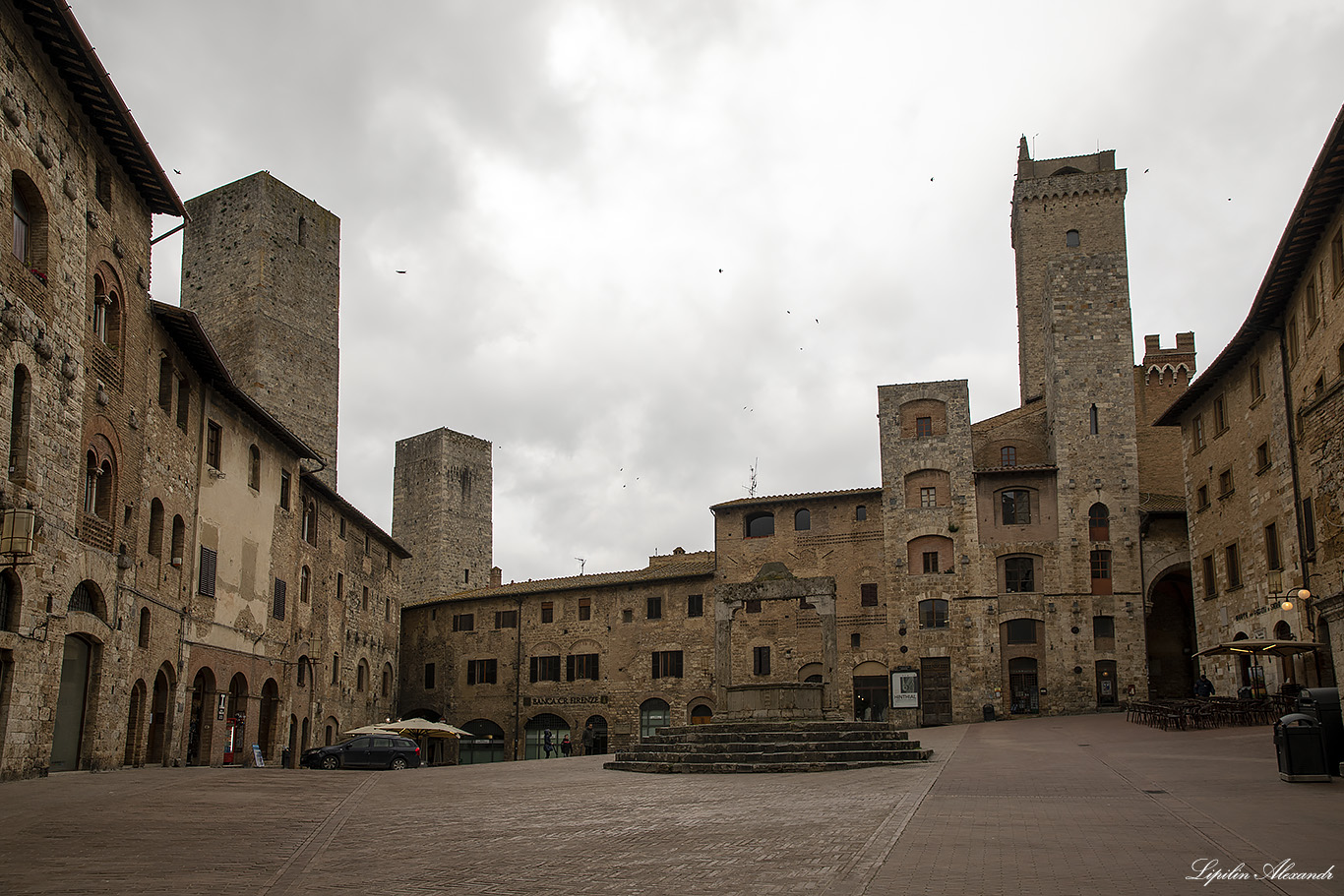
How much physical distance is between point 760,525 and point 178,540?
2547cm

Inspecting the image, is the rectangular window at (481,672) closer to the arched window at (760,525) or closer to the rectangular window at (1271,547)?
the arched window at (760,525)

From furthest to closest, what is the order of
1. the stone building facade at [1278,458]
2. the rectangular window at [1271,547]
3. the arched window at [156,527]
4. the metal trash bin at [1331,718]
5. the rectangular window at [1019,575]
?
the rectangular window at [1019,575]
the rectangular window at [1271,547]
the arched window at [156,527]
the stone building facade at [1278,458]
the metal trash bin at [1331,718]

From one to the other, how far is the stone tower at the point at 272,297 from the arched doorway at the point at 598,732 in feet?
48.1

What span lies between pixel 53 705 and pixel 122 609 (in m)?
3.69

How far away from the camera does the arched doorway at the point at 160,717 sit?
2439 cm

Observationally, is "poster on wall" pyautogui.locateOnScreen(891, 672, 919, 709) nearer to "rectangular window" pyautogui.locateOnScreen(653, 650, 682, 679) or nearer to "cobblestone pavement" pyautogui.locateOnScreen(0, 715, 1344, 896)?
"rectangular window" pyautogui.locateOnScreen(653, 650, 682, 679)

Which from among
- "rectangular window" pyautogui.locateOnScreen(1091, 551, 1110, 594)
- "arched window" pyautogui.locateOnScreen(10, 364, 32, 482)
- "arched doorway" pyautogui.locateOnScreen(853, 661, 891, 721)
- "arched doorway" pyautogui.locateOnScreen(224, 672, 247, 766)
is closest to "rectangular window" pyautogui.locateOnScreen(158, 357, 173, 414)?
Answer: "arched window" pyautogui.locateOnScreen(10, 364, 32, 482)

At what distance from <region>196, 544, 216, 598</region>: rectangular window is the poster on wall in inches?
963

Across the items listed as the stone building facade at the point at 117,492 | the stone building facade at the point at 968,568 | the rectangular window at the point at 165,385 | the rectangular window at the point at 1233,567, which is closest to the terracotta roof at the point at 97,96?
the stone building facade at the point at 117,492

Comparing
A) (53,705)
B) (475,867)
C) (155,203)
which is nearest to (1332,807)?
(475,867)

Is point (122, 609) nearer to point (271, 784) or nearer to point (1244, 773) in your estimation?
point (271, 784)

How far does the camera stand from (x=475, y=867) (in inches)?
396

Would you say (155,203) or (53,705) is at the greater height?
(155,203)

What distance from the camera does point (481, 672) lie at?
5031 cm
